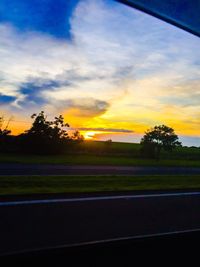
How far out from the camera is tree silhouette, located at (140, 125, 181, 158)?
2260 inches

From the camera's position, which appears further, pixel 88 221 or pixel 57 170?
pixel 57 170

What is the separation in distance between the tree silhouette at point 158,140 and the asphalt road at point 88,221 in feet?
153

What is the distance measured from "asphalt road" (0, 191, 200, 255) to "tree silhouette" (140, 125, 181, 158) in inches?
1833

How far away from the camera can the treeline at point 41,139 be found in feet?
141

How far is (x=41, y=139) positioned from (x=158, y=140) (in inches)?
818

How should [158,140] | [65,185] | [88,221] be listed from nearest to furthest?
1. [88,221]
2. [65,185]
3. [158,140]

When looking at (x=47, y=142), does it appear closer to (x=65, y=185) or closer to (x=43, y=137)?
(x=43, y=137)

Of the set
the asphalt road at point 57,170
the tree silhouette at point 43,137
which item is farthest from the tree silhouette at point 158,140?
the asphalt road at point 57,170

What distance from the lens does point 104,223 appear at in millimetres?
7215

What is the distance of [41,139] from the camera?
44906mm

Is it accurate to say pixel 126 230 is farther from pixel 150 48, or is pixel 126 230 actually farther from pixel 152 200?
pixel 150 48

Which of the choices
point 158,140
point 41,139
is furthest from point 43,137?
point 158,140

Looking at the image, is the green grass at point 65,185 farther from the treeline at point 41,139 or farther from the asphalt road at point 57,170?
the treeline at point 41,139

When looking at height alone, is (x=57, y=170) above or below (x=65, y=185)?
above
